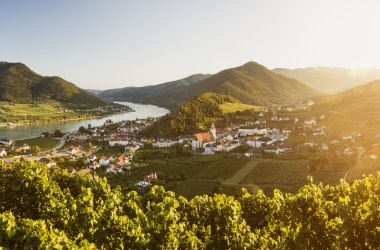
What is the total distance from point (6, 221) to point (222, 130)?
102 m

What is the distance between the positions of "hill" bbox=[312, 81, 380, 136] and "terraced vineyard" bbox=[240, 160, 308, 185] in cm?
3263

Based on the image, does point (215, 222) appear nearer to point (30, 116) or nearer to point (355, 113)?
point (355, 113)

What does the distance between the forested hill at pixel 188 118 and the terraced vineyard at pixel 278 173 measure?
46.0 m

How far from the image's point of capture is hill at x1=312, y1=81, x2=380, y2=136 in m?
95.2

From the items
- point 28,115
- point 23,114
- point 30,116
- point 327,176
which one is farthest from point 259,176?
point 23,114

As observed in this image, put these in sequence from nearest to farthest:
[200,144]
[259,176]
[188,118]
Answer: [259,176] < [200,144] < [188,118]

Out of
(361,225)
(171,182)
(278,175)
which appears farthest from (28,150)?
(361,225)

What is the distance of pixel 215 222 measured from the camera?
13680mm

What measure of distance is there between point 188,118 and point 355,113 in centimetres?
5658

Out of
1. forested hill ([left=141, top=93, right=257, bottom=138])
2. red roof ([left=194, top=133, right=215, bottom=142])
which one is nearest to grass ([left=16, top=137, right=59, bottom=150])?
forested hill ([left=141, top=93, right=257, bottom=138])

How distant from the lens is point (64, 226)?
13914 mm

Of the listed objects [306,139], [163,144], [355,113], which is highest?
[355,113]

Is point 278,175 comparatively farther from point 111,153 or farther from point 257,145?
point 111,153

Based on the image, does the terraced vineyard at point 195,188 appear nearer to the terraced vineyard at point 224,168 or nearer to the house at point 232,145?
the terraced vineyard at point 224,168
